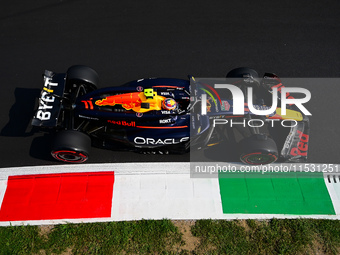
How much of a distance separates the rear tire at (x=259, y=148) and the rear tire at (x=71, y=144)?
11.2ft

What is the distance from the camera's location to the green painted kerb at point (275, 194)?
708 cm

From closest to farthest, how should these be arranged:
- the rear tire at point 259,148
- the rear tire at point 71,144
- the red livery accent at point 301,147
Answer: the rear tire at point 71,144 → the rear tire at point 259,148 → the red livery accent at point 301,147

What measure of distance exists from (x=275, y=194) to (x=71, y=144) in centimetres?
460

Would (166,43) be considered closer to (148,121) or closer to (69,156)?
(148,121)

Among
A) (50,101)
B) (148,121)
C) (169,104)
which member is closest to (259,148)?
(169,104)

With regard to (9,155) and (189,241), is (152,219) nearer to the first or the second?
(189,241)

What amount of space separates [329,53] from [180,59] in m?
4.50

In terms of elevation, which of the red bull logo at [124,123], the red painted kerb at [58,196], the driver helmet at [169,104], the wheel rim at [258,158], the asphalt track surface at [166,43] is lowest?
the red painted kerb at [58,196]

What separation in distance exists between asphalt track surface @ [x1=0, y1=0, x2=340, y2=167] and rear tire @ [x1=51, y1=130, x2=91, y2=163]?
1877 millimetres

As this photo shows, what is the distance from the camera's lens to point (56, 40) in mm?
9945

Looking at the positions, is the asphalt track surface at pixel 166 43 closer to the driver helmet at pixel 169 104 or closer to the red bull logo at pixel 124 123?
the red bull logo at pixel 124 123

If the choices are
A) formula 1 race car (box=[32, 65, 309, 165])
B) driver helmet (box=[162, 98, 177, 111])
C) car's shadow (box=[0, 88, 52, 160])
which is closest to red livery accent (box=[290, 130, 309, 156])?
formula 1 race car (box=[32, 65, 309, 165])

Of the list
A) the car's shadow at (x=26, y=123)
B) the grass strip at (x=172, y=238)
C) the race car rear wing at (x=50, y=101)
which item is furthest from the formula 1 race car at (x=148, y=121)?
the grass strip at (x=172, y=238)

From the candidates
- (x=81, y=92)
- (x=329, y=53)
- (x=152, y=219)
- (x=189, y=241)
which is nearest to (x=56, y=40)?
(x=81, y=92)
